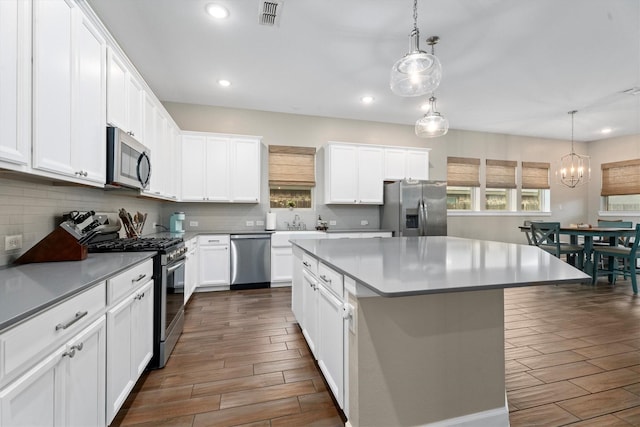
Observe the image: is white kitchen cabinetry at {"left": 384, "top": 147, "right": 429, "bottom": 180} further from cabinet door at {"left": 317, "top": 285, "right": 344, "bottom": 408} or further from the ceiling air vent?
cabinet door at {"left": 317, "top": 285, "right": 344, "bottom": 408}

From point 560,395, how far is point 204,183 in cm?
467

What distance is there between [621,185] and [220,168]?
29.0ft

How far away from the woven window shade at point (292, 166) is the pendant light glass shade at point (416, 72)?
121 inches

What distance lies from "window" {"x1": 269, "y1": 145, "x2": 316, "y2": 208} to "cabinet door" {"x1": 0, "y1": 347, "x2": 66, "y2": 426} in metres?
4.28

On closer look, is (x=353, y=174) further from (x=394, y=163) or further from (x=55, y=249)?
(x=55, y=249)

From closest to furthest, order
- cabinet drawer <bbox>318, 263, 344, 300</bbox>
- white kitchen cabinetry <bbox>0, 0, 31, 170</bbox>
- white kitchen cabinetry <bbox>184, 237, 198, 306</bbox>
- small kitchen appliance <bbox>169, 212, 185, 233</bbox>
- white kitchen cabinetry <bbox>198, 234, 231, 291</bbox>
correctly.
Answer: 1. white kitchen cabinetry <bbox>0, 0, 31, 170</bbox>
2. cabinet drawer <bbox>318, 263, 344, 300</bbox>
3. white kitchen cabinetry <bbox>184, 237, 198, 306</bbox>
4. white kitchen cabinetry <bbox>198, 234, 231, 291</bbox>
5. small kitchen appliance <bbox>169, 212, 185, 233</bbox>

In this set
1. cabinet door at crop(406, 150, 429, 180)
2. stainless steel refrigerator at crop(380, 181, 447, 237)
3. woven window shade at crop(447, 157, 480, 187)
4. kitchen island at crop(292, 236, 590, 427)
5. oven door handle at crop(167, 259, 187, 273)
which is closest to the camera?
kitchen island at crop(292, 236, 590, 427)

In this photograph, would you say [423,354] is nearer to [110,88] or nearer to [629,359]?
[629,359]

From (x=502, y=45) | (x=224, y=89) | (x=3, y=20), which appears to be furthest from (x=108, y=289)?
(x=502, y=45)

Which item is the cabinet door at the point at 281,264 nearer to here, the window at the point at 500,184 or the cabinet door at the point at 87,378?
the cabinet door at the point at 87,378

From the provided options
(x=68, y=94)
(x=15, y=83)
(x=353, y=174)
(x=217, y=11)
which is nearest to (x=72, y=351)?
(x=15, y=83)

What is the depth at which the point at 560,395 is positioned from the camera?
6.29 feet

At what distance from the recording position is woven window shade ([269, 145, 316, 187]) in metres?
5.25

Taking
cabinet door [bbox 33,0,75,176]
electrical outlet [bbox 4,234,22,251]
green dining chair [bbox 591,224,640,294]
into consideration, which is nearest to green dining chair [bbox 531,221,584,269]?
green dining chair [bbox 591,224,640,294]
